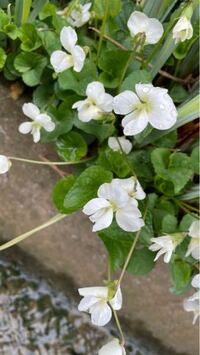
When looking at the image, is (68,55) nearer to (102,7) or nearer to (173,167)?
(102,7)

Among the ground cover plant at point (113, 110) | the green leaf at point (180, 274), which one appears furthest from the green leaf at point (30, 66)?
the green leaf at point (180, 274)

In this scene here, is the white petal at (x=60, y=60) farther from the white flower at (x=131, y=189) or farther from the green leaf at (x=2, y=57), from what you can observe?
the white flower at (x=131, y=189)

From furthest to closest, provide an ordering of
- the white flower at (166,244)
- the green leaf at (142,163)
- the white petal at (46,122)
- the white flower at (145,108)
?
the green leaf at (142,163), the white petal at (46,122), the white flower at (166,244), the white flower at (145,108)

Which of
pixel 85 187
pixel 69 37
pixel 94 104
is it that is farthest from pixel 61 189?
pixel 69 37

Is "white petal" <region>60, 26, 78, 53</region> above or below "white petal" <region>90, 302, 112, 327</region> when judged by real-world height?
above

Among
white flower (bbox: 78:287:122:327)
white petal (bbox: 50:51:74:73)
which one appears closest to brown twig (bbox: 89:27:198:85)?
white petal (bbox: 50:51:74:73)

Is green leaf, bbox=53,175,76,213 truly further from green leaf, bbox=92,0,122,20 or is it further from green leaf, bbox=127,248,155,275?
green leaf, bbox=92,0,122,20

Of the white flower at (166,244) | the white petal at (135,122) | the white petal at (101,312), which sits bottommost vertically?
the white petal at (101,312)

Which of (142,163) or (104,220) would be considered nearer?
(104,220)
